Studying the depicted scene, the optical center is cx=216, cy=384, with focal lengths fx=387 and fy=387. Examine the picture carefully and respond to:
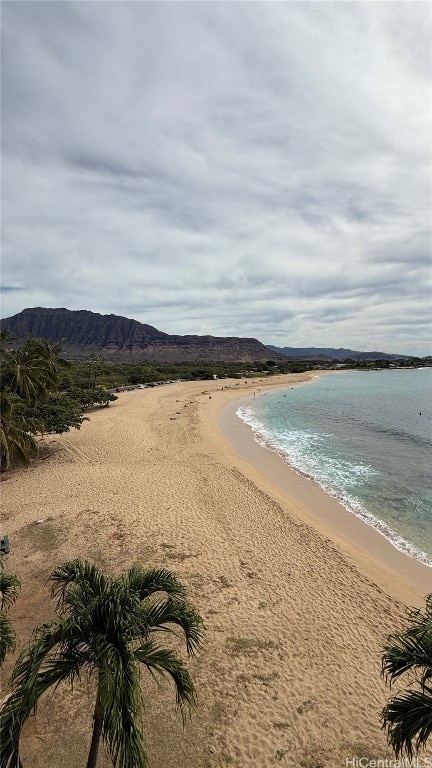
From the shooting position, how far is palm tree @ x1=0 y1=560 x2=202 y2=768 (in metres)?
3.85

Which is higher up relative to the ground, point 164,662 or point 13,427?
point 13,427

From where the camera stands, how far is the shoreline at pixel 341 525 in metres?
12.5

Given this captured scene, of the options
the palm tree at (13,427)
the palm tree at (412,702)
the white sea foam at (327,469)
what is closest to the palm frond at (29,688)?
the palm tree at (412,702)

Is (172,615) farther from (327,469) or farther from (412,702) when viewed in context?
(327,469)

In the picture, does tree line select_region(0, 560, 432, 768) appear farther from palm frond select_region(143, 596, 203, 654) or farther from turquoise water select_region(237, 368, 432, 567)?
turquoise water select_region(237, 368, 432, 567)

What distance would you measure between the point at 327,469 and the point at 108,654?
846 inches

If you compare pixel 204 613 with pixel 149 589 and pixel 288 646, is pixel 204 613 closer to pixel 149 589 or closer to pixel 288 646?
pixel 288 646

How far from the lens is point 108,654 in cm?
407

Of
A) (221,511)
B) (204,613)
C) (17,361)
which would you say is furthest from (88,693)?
(17,361)

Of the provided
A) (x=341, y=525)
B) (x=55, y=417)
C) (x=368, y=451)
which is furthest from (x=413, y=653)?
(x=368, y=451)

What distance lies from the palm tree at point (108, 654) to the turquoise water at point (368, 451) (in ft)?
39.4

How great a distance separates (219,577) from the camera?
11.2 m

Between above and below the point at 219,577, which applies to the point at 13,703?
above

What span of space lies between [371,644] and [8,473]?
18.4 meters
